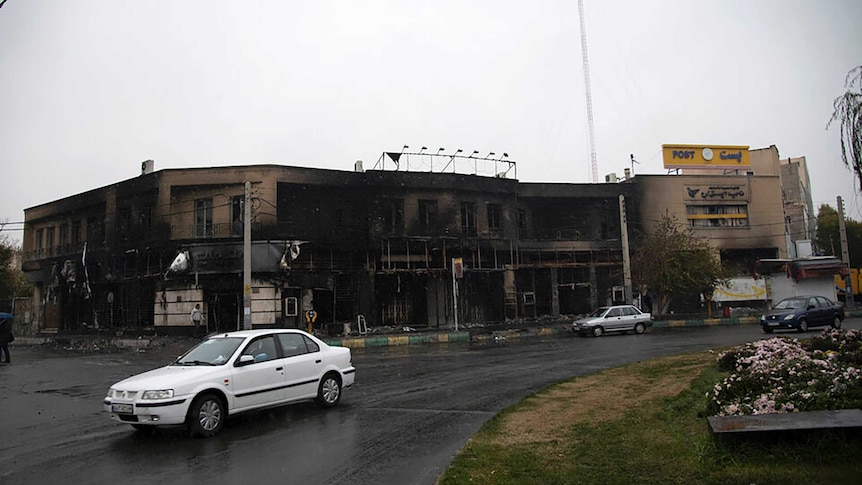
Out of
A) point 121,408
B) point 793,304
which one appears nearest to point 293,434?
point 121,408

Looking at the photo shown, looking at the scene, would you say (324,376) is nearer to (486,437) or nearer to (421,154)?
(486,437)

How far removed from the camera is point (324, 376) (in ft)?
36.2

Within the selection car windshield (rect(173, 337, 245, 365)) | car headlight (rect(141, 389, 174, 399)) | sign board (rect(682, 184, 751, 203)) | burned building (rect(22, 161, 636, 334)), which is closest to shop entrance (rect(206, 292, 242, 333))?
burned building (rect(22, 161, 636, 334))

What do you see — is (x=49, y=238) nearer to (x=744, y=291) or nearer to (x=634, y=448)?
(x=634, y=448)

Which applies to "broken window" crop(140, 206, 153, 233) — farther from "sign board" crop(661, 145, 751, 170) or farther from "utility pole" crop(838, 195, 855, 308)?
"utility pole" crop(838, 195, 855, 308)

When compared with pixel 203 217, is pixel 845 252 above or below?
below

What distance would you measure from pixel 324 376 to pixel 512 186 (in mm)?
29886

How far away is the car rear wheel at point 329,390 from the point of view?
11000 millimetres

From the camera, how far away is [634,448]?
7.00m

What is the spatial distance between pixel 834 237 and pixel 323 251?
182 ft

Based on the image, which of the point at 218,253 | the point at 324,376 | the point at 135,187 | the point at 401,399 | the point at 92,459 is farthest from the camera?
the point at 135,187

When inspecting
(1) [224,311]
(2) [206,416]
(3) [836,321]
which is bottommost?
(2) [206,416]

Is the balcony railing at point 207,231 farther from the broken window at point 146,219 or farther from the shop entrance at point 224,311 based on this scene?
the shop entrance at point 224,311

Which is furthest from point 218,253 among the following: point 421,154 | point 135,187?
point 421,154
